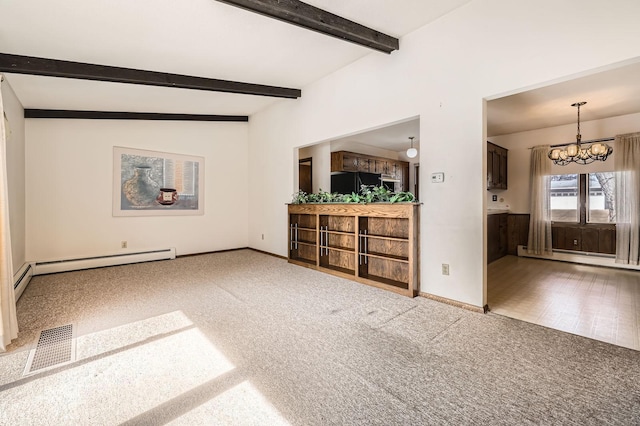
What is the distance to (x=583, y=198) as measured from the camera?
549 cm

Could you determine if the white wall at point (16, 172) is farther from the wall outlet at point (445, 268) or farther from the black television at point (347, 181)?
the wall outlet at point (445, 268)

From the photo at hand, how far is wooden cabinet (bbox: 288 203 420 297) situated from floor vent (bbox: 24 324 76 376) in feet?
9.91

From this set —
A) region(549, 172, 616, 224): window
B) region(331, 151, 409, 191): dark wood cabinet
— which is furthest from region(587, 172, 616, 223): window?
region(331, 151, 409, 191): dark wood cabinet

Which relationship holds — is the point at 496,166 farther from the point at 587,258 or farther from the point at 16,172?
the point at 16,172

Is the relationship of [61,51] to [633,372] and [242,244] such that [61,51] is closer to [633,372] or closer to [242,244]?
[242,244]

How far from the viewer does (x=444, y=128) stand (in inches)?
122

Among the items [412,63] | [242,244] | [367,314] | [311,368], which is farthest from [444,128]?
[242,244]

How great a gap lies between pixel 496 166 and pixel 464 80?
3695mm

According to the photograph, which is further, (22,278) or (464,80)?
(22,278)

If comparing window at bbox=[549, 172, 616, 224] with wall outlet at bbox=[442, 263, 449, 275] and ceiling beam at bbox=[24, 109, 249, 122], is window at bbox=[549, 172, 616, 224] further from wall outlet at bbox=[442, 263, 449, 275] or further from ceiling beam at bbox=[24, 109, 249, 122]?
ceiling beam at bbox=[24, 109, 249, 122]

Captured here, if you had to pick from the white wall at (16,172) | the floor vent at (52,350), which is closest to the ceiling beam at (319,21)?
the floor vent at (52,350)

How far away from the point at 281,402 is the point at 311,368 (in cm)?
36

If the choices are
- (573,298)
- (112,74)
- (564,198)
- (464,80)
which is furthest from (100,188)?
(564,198)

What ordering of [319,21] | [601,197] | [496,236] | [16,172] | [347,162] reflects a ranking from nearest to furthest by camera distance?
1. [319,21]
2. [16,172]
3. [601,197]
4. [496,236]
5. [347,162]
